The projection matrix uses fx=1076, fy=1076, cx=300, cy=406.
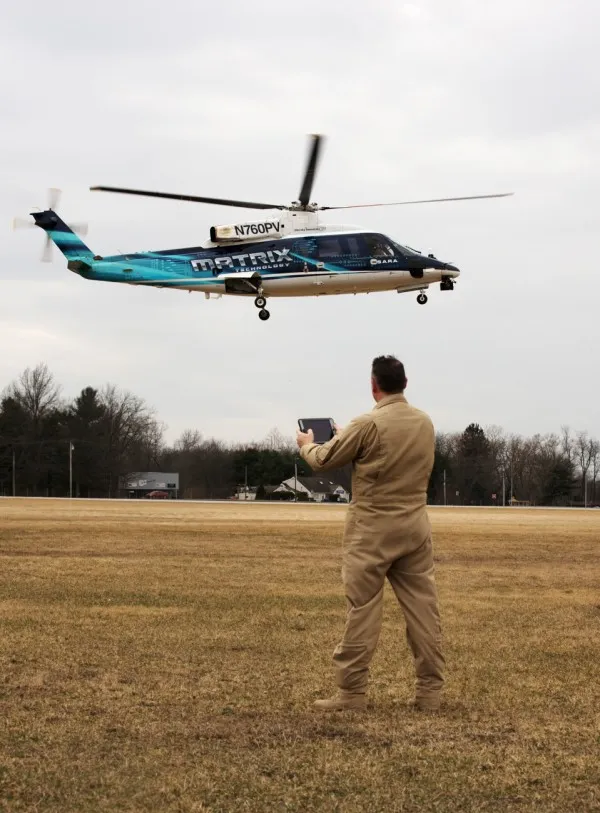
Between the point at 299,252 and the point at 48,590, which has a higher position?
the point at 299,252

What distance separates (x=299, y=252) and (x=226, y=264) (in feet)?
6.51

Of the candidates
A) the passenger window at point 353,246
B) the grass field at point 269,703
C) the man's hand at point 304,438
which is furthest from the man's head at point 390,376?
the passenger window at point 353,246

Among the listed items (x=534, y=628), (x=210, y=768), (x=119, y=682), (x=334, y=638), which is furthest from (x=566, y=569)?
(x=210, y=768)

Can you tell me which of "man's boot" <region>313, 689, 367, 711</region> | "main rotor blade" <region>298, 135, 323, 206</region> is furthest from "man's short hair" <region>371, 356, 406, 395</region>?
"main rotor blade" <region>298, 135, 323, 206</region>

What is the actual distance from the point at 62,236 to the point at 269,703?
27329 millimetres

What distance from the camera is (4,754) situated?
5398 millimetres

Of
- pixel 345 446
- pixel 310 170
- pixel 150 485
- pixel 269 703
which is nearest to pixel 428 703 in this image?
pixel 269 703

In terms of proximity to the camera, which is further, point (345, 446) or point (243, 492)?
point (243, 492)

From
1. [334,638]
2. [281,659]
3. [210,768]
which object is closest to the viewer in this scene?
[210,768]

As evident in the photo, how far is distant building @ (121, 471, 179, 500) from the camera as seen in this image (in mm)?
136375

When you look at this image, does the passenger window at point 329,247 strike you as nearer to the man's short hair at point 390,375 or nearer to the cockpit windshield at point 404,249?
the cockpit windshield at point 404,249

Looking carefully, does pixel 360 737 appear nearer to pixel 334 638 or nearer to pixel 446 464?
pixel 334 638

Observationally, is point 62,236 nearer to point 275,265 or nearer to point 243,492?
point 275,265

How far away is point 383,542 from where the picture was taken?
673 cm
